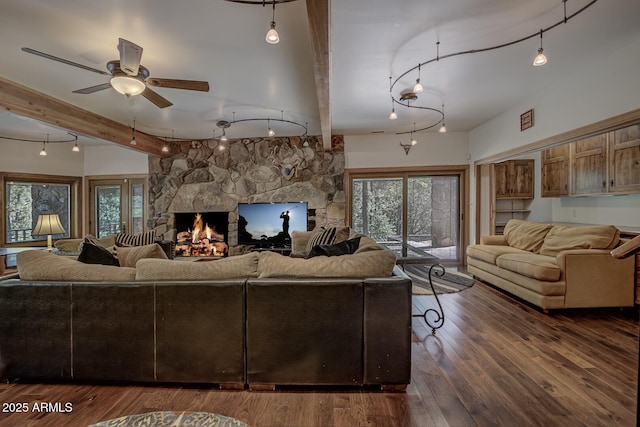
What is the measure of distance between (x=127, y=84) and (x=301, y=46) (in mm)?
1561

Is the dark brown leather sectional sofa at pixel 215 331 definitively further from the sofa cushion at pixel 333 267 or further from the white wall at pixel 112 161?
the white wall at pixel 112 161

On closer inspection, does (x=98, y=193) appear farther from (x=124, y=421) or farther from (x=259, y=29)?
(x=124, y=421)

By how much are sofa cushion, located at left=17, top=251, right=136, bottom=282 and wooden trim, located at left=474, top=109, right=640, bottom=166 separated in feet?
14.6

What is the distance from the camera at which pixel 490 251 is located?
14.2ft

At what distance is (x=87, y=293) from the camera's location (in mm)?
1938

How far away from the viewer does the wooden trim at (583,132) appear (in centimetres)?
277

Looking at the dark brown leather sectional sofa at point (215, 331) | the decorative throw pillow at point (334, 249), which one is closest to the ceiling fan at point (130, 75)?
the dark brown leather sectional sofa at point (215, 331)

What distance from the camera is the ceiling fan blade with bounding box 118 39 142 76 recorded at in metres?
2.15

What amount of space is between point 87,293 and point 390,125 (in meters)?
4.89

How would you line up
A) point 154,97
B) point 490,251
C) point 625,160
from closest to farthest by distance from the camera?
point 154,97 < point 625,160 < point 490,251

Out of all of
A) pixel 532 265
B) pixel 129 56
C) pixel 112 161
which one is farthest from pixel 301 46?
pixel 112 161

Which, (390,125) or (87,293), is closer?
(87,293)

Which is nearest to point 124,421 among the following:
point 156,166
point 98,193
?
point 156,166

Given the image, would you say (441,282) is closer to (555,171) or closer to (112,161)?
(555,171)
